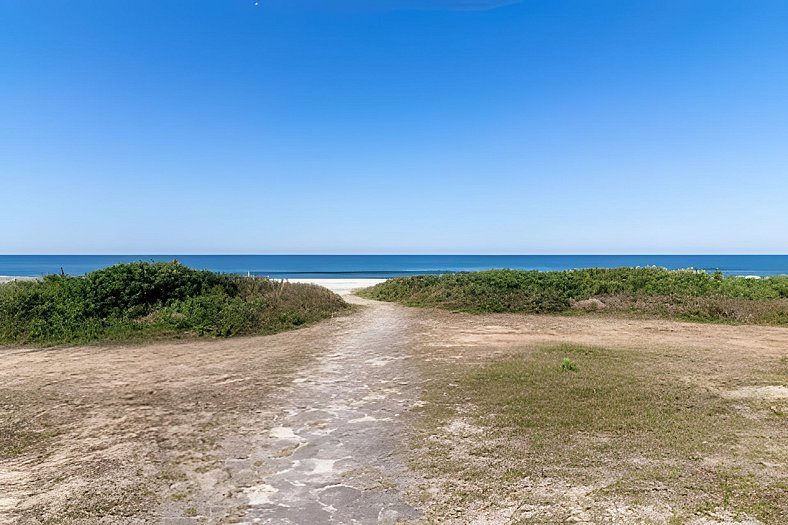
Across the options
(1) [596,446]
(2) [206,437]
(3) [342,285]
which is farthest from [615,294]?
(3) [342,285]

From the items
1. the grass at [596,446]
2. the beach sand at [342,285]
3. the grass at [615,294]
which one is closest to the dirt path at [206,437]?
the grass at [596,446]

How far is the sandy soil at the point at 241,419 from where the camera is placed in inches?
204

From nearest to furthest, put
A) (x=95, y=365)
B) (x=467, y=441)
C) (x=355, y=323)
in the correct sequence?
(x=467, y=441) < (x=95, y=365) < (x=355, y=323)

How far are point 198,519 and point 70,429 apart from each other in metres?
A: 4.04

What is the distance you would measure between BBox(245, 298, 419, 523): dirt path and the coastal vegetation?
20.5ft

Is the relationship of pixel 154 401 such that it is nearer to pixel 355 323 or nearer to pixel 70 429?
pixel 70 429

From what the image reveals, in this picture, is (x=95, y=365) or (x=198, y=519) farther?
(x=95, y=365)

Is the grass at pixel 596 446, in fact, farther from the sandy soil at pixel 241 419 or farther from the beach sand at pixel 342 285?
the beach sand at pixel 342 285

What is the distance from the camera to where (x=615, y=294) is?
22.7 meters

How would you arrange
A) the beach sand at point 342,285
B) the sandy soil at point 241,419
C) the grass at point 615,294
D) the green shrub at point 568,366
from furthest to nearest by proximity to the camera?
the beach sand at point 342,285 → the grass at point 615,294 → the green shrub at point 568,366 → the sandy soil at point 241,419

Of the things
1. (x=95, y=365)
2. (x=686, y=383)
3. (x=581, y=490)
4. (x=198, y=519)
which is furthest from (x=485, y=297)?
(x=198, y=519)

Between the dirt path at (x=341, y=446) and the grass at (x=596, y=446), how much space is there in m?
0.55

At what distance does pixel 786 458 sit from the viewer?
20.0 ft

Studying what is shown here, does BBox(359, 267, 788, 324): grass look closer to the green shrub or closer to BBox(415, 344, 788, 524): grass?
the green shrub
